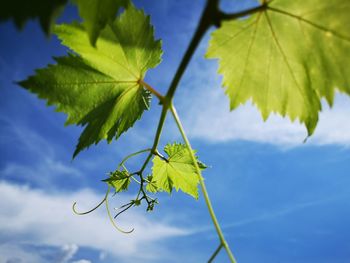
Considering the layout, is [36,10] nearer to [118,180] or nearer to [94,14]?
[94,14]

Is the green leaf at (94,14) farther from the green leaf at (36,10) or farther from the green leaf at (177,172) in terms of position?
the green leaf at (177,172)

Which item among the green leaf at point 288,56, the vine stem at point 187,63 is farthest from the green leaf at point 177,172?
the green leaf at point 288,56

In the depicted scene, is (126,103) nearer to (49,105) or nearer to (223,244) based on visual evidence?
(49,105)

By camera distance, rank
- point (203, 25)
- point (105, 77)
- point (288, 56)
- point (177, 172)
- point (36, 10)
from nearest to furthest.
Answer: point (36, 10), point (203, 25), point (288, 56), point (105, 77), point (177, 172)

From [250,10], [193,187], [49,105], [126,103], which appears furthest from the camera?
[193,187]

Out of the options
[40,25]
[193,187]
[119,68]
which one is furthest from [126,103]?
[40,25]

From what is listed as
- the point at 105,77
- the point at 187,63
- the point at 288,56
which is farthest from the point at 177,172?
the point at 187,63

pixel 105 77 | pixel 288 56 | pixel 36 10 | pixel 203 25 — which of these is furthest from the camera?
pixel 105 77
